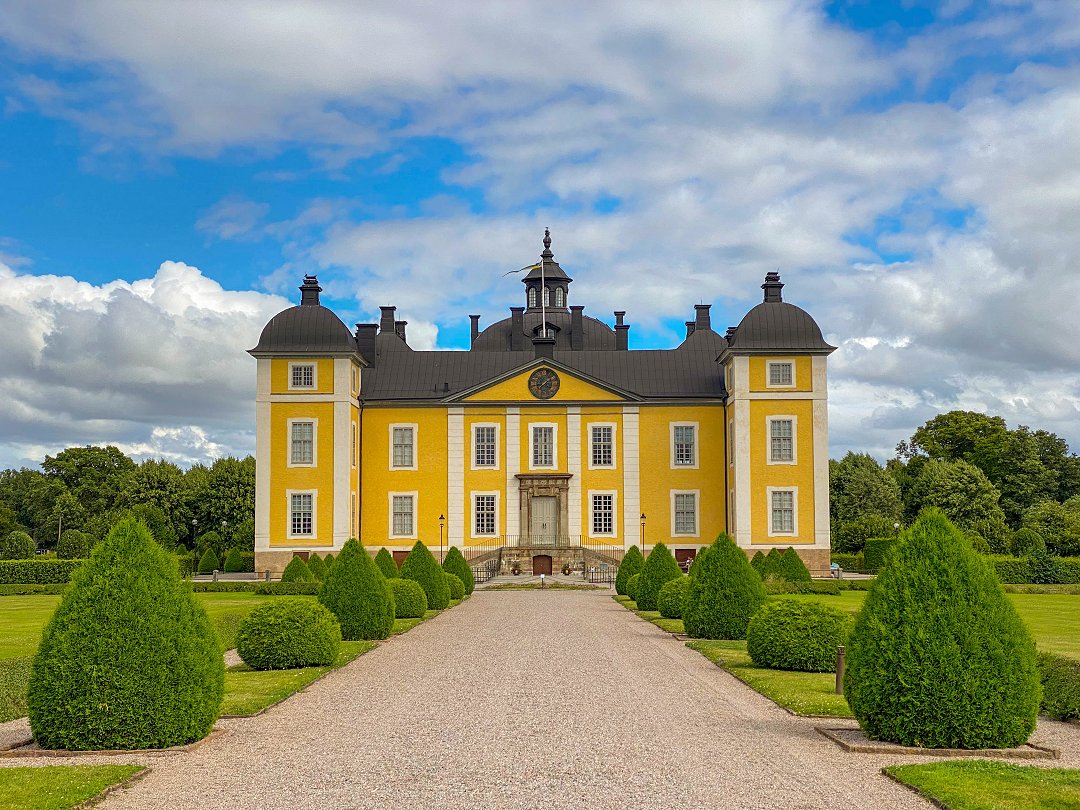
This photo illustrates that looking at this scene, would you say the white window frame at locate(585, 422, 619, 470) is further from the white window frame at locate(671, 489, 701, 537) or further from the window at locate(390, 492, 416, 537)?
the window at locate(390, 492, 416, 537)

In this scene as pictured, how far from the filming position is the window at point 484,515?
44969mm

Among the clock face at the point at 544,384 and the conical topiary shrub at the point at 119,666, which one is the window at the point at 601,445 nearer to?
the clock face at the point at 544,384

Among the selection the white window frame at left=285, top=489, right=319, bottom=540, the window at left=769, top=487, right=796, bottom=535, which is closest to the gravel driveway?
the window at left=769, top=487, right=796, bottom=535

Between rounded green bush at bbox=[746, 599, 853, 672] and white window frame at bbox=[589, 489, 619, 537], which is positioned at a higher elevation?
white window frame at bbox=[589, 489, 619, 537]

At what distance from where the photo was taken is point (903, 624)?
9.65 meters

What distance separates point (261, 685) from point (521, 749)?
5.01 meters

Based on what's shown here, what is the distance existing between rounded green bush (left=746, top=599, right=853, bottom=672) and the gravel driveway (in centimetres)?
85

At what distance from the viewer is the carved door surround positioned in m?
44.7

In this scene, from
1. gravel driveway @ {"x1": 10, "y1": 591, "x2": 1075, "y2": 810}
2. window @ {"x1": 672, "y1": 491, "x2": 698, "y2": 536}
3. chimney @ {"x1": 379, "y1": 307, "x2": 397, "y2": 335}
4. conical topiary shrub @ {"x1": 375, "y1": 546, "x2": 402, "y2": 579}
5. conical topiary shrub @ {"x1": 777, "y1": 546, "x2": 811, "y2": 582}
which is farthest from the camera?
chimney @ {"x1": 379, "y1": 307, "x2": 397, "y2": 335}

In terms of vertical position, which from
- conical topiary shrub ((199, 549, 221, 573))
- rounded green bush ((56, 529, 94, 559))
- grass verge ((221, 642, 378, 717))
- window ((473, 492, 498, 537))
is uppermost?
window ((473, 492, 498, 537))

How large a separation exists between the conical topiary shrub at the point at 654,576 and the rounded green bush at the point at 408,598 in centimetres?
561

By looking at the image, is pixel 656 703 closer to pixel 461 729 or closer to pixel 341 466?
pixel 461 729

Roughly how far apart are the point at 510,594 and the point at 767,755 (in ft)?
81.0

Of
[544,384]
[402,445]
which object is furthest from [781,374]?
[402,445]
